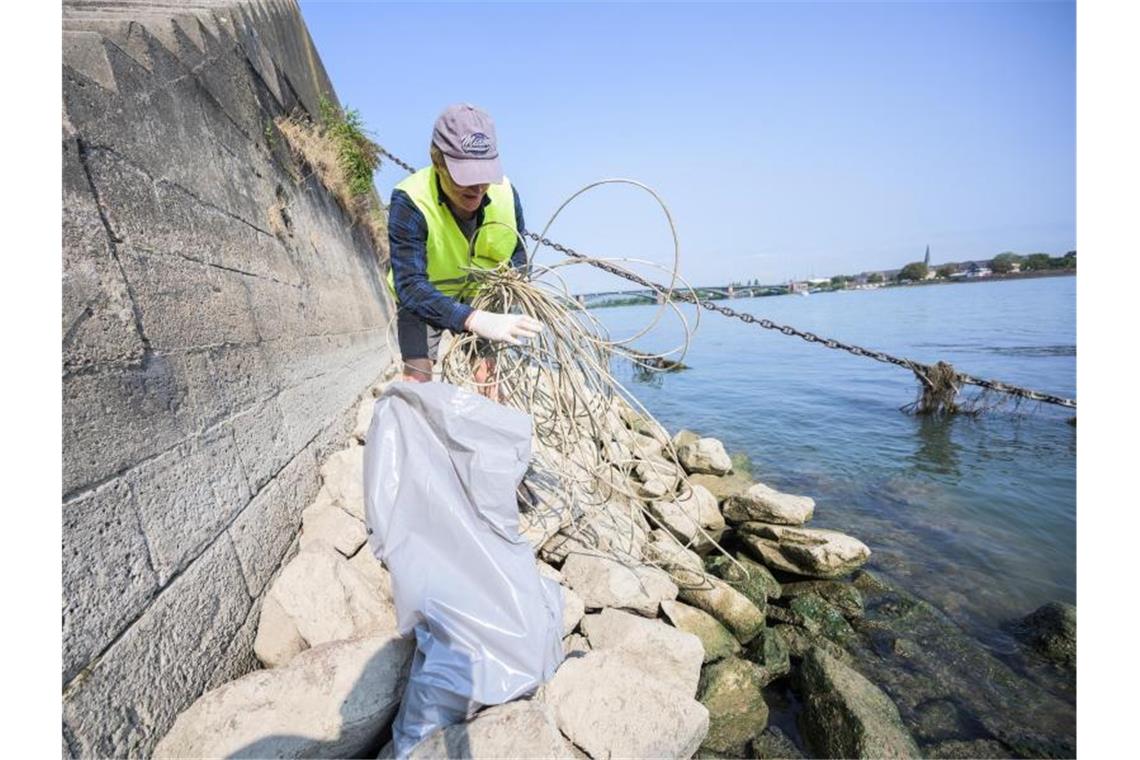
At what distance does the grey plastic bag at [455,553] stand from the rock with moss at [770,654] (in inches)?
59.3

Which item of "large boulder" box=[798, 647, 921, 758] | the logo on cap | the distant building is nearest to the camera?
the logo on cap

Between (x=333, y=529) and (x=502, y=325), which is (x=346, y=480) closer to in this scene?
(x=333, y=529)

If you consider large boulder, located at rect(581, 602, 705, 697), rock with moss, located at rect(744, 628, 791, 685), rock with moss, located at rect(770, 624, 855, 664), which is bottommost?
rock with moss, located at rect(770, 624, 855, 664)

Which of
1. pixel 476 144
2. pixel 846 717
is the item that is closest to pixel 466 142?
pixel 476 144

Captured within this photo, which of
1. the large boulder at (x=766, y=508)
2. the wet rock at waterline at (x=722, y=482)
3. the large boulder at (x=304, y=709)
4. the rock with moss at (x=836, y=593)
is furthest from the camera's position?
the wet rock at waterline at (x=722, y=482)

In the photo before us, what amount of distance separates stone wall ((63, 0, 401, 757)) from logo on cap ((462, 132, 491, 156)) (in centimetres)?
121

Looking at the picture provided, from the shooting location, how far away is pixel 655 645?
221 centimetres

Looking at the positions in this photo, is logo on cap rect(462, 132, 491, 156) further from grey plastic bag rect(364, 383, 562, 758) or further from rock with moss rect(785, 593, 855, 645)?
rock with moss rect(785, 593, 855, 645)

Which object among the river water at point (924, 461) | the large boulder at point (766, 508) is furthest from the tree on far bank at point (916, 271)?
the large boulder at point (766, 508)

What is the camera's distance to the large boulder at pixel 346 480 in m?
2.55

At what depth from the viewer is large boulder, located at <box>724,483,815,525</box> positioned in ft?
13.7

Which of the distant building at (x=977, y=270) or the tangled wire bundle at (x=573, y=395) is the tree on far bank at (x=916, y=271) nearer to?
the distant building at (x=977, y=270)

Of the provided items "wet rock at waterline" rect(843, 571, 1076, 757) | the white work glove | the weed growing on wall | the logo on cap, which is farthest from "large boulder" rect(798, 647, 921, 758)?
the weed growing on wall

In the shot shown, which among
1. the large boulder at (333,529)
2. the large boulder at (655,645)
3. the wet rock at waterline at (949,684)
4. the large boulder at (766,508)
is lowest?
the wet rock at waterline at (949,684)
